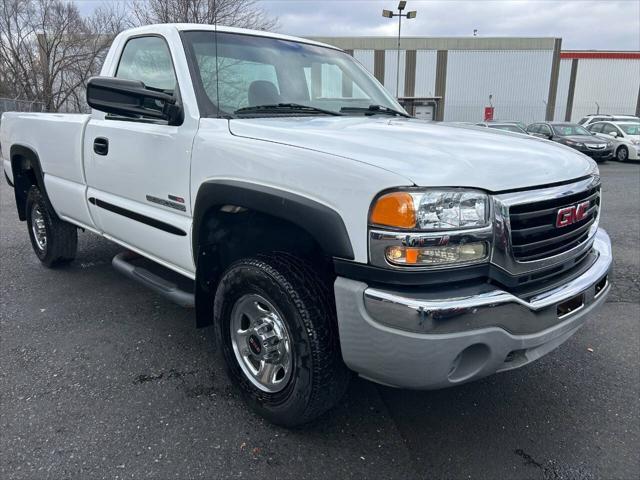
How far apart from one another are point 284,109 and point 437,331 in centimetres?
175

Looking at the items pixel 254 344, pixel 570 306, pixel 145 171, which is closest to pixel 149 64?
pixel 145 171

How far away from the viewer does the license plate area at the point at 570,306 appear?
2283 millimetres

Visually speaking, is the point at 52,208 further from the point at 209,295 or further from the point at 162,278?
the point at 209,295

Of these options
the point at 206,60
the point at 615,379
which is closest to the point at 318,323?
the point at 206,60

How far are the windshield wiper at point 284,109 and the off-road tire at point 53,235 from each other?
8.75 ft

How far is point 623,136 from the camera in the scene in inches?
712

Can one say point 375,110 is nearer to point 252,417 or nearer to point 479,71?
point 252,417

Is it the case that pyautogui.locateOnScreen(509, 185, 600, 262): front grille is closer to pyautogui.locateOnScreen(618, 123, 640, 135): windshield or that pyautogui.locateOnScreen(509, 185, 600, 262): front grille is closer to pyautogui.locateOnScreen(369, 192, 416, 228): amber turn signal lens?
pyautogui.locateOnScreen(369, 192, 416, 228): amber turn signal lens

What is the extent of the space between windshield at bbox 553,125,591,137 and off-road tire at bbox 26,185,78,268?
17582mm

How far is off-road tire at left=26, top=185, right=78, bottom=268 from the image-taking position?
15.7ft

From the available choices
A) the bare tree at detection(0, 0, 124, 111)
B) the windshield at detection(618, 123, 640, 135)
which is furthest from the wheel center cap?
the bare tree at detection(0, 0, 124, 111)

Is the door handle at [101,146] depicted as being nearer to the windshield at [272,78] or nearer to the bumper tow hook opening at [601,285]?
the windshield at [272,78]

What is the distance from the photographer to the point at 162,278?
3469 mm

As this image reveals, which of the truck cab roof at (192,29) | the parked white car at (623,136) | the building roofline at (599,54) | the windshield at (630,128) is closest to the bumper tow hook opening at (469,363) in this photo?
the truck cab roof at (192,29)
